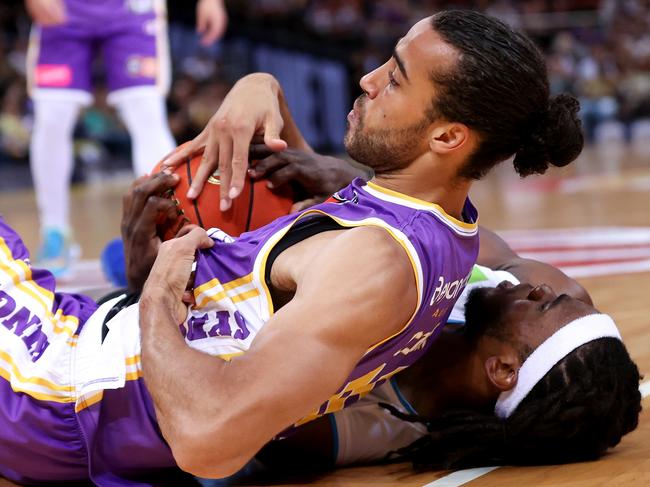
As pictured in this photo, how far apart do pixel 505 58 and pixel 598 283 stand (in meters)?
2.61

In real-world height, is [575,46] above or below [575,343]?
below

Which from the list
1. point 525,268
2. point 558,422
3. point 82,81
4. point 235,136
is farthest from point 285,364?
point 82,81

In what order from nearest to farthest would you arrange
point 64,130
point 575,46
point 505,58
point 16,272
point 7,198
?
1. point 505,58
2. point 16,272
3. point 64,130
4. point 7,198
5. point 575,46

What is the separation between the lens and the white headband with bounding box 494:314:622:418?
2193 mm

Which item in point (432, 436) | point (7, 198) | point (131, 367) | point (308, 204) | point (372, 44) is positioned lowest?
point (7, 198)

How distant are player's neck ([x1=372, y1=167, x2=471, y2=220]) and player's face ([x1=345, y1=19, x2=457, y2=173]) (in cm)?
2

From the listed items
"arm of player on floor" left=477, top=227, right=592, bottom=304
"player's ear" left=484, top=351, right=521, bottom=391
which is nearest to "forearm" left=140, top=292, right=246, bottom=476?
"player's ear" left=484, top=351, right=521, bottom=391

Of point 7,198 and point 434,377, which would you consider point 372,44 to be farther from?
point 434,377

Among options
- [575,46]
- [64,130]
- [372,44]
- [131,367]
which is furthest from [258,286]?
[575,46]

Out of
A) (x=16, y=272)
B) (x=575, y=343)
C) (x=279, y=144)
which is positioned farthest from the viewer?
(x=279, y=144)

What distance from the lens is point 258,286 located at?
2.09 m

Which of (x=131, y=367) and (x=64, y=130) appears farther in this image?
(x=64, y=130)

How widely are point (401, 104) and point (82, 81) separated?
352 cm

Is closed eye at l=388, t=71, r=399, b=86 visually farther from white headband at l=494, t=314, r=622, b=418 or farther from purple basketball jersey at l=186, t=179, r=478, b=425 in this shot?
white headband at l=494, t=314, r=622, b=418
